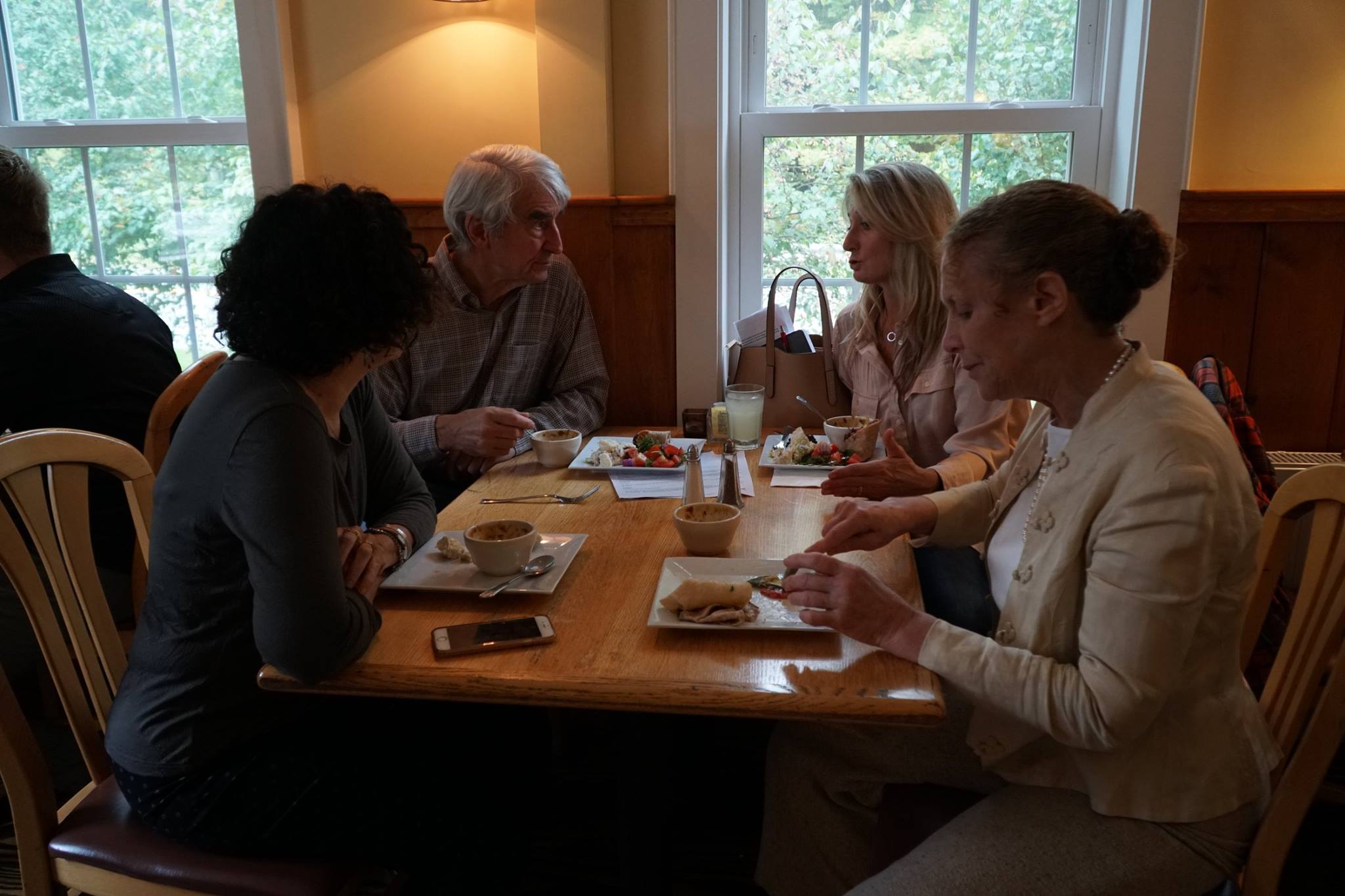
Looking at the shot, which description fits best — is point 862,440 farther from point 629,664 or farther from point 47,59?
point 47,59

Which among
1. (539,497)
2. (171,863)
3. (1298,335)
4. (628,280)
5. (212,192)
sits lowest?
(171,863)

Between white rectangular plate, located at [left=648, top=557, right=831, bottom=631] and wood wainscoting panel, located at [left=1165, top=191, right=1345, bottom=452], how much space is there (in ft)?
5.36

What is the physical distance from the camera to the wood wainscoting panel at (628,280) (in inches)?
99.7

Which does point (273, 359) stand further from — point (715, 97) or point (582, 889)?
point (715, 97)

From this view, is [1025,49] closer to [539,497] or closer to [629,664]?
[539,497]

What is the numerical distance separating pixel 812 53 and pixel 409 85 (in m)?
1.10

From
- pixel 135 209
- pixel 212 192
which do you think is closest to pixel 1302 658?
pixel 212 192

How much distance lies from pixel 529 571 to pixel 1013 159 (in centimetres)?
195

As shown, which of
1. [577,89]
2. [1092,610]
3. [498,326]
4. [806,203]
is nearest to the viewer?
[1092,610]

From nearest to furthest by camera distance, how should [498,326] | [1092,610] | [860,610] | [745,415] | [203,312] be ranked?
[1092,610] → [860,610] → [745,415] → [498,326] → [203,312]

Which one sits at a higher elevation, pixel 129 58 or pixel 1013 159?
pixel 129 58

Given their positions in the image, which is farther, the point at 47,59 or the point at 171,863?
the point at 47,59

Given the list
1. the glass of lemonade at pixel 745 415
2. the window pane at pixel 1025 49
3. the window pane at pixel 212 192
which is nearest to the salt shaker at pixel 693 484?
the glass of lemonade at pixel 745 415

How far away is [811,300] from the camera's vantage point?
2797mm
